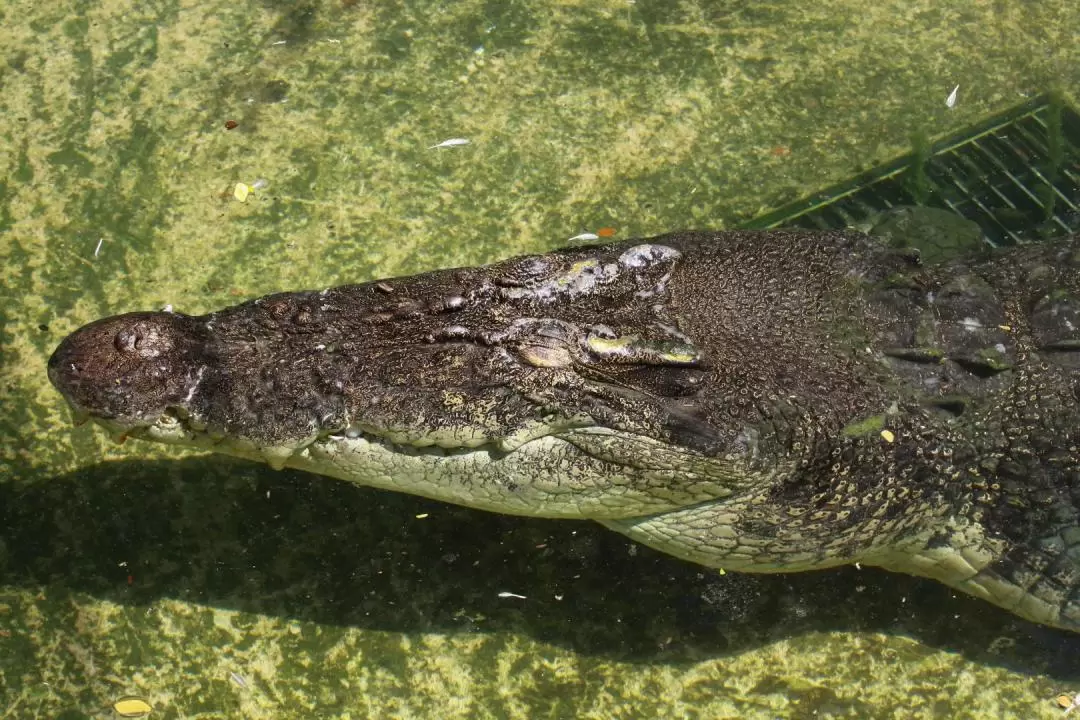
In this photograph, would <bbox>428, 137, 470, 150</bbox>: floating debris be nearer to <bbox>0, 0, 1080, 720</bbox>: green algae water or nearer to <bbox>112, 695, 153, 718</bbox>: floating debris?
<bbox>0, 0, 1080, 720</bbox>: green algae water

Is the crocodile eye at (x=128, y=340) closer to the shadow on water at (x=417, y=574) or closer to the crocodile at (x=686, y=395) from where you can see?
the crocodile at (x=686, y=395)

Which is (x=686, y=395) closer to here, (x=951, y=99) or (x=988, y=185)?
(x=988, y=185)

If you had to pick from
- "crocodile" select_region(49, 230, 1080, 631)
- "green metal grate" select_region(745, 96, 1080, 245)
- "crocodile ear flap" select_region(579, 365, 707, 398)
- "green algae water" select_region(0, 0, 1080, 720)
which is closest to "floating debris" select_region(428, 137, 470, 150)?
"green algae water" select_region(0, 0, 1080, 720)

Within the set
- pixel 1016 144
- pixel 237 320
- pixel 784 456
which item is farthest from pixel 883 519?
pixel 1016 144

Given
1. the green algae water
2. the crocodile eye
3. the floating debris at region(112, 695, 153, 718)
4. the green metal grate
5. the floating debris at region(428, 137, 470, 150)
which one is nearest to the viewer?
the crocodile eye

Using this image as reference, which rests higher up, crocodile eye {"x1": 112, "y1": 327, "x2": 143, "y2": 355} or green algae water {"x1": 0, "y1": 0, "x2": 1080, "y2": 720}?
crocodile eye {"x1": 112, "y1": 327, "x2": 143, "y2": 355}

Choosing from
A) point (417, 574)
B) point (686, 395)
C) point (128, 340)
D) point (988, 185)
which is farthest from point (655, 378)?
point (988, 185)

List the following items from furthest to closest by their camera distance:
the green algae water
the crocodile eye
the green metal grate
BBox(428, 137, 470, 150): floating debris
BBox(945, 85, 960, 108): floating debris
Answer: BBox(945, 85, 960, 108): floating debris
BBox(428, 137, 470, 150): floating debris
the green metal grate
the green algae water
the crocodile eye

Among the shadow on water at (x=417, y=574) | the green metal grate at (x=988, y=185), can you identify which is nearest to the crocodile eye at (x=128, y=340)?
the shadow on water at (x=417, y=574)
